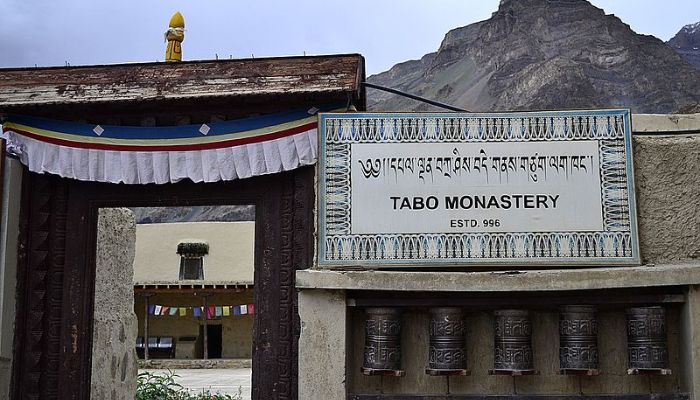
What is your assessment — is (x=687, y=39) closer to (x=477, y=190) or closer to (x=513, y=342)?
(x=477, y=190)

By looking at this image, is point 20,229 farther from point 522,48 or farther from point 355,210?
point 522,48

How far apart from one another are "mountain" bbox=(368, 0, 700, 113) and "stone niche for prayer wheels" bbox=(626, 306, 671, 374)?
49.2 meters

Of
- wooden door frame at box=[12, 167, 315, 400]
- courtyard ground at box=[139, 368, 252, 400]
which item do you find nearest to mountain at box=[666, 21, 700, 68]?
courtyard ground at box=[139, 368, 252, 400]

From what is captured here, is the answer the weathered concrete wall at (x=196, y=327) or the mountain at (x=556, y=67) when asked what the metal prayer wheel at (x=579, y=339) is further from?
the mountain at (x=556, y=67)

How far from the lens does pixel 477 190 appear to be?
635 centimetres

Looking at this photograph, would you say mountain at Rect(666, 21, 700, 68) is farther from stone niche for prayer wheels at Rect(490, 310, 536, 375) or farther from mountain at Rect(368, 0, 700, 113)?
stone niche for prayer wheels at Rect(490, 310, 536, 375)

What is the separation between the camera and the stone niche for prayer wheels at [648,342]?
5820mm

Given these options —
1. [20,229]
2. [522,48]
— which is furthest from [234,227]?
[522,48]

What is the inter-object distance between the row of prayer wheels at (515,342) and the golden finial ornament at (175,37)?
3.23 meters

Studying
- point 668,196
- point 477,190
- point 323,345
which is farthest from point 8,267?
point 668,196

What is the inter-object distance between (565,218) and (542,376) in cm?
112

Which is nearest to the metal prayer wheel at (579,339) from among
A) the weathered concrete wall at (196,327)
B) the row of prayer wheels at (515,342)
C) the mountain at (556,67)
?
the row of prayer wheels at (515,342)

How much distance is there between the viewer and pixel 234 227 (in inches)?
1168

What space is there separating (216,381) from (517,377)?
13847 millimetres
